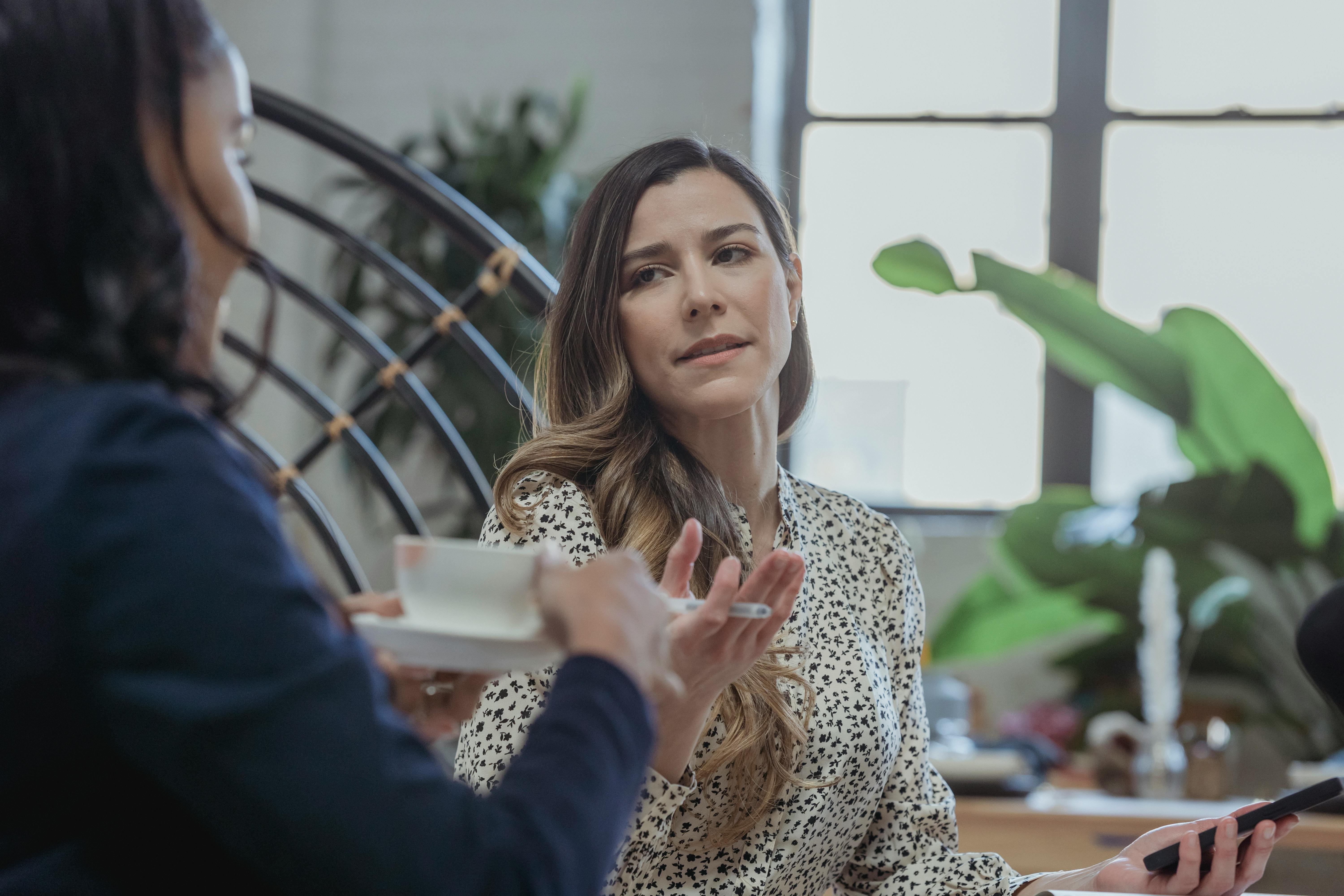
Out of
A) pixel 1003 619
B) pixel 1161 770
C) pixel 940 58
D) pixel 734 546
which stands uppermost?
pixel 940 58

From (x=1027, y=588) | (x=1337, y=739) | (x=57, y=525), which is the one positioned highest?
(x=57, y=525)

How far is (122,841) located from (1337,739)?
2.98 metres

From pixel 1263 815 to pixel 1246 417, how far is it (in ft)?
6.69

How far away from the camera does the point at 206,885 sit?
0.52m

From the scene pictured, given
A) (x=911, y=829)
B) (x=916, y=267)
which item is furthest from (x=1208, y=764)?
(x=911, y=829)

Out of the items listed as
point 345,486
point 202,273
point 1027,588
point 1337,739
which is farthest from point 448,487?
point 202,273

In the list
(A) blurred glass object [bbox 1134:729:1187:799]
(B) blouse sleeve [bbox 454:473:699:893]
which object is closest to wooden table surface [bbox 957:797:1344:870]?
(A) blurred glass object [bbox 1134:729:1187:799]

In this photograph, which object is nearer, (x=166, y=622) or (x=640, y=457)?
(x=166, y=622)

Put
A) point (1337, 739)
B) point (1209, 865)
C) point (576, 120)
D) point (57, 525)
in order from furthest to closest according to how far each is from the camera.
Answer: point (576, 120)
point (1337, 739)
point (1209, 865)
point (57, 525)

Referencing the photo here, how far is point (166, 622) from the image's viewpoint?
47 centimetres

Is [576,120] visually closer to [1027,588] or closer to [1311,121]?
[1027,588]

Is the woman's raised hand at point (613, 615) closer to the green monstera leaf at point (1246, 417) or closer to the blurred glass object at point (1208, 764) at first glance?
the blurred glass object at point (1208, 764)

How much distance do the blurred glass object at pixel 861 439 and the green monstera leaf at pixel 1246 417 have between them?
0.99m

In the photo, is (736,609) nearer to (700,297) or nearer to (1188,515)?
(700,297)
